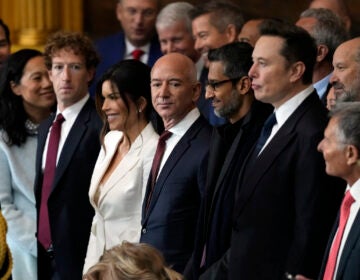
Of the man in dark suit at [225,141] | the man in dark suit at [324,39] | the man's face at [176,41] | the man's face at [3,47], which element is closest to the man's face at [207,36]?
the man's face at [176,41]

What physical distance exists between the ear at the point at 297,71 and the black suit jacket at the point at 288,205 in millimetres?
101

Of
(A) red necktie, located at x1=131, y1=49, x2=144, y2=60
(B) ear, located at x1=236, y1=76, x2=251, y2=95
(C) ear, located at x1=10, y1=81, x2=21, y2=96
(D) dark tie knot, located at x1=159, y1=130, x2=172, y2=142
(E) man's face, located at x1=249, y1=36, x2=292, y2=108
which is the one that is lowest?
(D) dark tie knot, located at x1=159, y1=130, x2=172, y2=142

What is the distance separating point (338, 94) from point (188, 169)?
78 centimetres

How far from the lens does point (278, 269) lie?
17.7ft

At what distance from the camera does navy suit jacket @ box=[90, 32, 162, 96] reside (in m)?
8.31

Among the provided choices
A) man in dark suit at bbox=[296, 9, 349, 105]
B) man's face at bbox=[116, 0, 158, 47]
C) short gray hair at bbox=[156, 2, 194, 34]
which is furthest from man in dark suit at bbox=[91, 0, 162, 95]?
man in dark suit at bbox=[296, 9, 349, 105]

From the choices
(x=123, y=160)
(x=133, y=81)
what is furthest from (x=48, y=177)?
(x=133, y=81)

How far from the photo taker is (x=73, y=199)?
684 cm

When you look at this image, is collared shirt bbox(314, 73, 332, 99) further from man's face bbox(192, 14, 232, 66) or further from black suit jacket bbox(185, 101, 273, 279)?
man's face bbox(192, 14, 232, 66)

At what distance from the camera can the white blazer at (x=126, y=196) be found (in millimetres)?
6289

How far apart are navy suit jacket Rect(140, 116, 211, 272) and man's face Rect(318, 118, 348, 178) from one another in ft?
3.51

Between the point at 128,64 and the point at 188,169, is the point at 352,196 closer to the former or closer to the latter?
the point at 188,169

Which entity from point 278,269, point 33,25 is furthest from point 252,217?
point 33,25

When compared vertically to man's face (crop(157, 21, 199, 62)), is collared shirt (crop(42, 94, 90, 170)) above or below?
below
